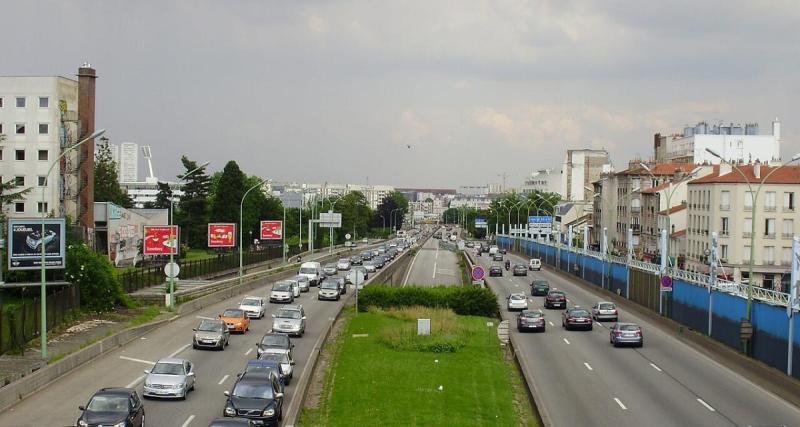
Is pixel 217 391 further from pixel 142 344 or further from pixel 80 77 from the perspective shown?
pixel 80 77

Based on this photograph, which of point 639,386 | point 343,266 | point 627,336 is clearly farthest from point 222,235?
point 639,386

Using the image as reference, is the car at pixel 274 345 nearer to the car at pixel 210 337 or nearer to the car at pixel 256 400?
the car at pixel 210 337

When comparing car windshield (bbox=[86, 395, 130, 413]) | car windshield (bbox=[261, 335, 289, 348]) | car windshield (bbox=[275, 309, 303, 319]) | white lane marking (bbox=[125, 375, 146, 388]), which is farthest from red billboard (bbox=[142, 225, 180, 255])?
car windshield (bbox=[86, 395, 130, 413])

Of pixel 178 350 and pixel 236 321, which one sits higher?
pixel 236 321

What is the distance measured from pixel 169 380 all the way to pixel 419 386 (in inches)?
316

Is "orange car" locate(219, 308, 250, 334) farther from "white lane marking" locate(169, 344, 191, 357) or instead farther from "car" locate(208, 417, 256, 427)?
"car" locate(208, 417, 256, 427)

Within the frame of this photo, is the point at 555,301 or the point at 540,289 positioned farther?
the point at 540,289

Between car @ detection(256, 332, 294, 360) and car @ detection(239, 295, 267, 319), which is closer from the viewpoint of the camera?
car @ detection(256, 332, 294, 360)

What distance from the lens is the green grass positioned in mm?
25781

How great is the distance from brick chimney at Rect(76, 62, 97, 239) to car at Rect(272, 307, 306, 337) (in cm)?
4049

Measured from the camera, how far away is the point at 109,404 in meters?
22.0

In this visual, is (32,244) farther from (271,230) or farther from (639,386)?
(271,230)

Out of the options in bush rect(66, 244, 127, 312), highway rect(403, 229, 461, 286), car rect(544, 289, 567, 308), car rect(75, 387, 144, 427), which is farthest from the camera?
highway rect(403, 229, 461, 286)

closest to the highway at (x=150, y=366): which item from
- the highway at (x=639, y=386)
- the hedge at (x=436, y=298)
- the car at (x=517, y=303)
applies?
the hedge at (x=436, y=298)
